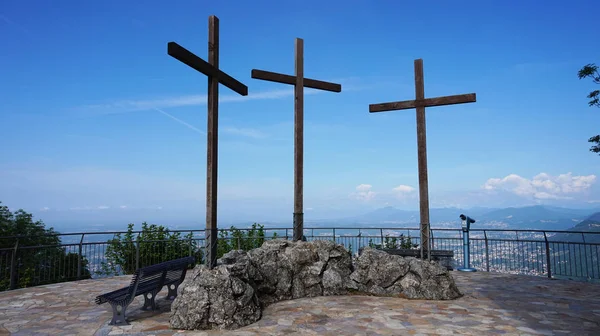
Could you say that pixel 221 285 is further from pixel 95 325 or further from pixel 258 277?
pixel 95 325

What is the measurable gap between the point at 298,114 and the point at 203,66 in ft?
9.37

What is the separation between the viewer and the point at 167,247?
1280cm

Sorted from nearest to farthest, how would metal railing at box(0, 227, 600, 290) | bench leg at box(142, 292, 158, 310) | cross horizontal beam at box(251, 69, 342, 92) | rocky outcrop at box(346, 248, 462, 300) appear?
bench leg at box(142, 292, 158, 310) < rocky outcrop at box(346, 248, 462, 300) < cross horizontal beam at box(251, 69, 342, 92) < metal railing at box(0, 227, 600, 290)

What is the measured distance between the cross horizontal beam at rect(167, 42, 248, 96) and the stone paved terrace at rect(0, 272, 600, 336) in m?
4.58

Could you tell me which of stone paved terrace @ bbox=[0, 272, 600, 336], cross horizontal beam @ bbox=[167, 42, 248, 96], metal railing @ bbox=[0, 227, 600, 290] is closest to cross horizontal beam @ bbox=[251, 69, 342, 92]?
cross horizontal beam @ bbox=[167, 42, 248, 96]

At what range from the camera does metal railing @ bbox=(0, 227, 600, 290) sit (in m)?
10.9

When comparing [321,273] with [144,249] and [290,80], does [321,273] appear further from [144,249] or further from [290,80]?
[144,249]

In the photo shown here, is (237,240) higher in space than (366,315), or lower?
higher

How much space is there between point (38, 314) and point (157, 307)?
1.96 metres

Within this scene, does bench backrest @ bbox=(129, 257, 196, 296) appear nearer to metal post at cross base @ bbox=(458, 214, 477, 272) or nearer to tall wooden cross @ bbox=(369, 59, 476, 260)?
tall wooden cross @ bbox=(369, 59, 476, 260)

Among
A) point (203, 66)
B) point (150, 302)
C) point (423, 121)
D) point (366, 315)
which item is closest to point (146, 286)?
point (150, 302)

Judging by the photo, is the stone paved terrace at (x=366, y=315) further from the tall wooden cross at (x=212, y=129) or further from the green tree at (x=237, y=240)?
the green tree at (x=237, y=240)

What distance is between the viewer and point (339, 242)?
11.2 metres

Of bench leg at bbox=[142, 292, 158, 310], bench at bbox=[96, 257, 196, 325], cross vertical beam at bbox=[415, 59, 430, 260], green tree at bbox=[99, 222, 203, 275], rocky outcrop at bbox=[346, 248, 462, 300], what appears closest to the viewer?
bench at bbox=[96, 257, 196, 325]
